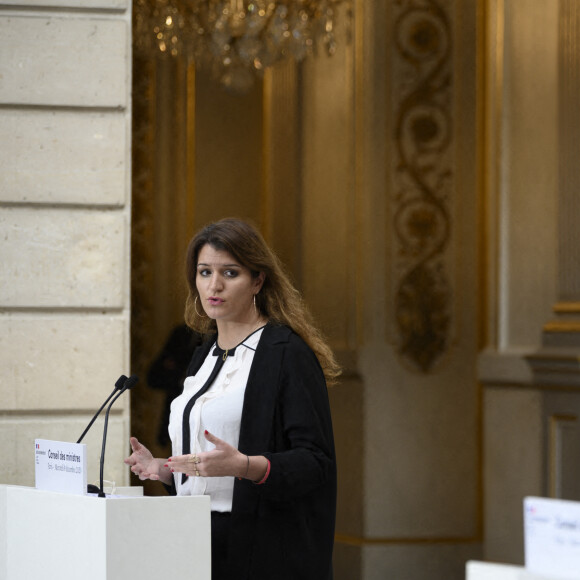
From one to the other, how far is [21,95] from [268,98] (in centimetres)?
320

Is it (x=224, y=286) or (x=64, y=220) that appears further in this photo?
(x=64, y=220)

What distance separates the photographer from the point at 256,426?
6.64 feet

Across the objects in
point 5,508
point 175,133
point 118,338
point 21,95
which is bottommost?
point 5,508

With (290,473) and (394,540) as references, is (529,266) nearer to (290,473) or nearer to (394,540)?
(394,540)

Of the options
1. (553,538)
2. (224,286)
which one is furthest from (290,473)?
(553,538)

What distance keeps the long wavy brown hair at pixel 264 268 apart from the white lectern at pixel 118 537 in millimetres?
561

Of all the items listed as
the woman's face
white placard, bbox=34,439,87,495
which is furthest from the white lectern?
the woman's face

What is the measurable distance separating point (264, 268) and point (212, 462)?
528 millimetres

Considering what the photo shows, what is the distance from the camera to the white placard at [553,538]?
119 centimetres

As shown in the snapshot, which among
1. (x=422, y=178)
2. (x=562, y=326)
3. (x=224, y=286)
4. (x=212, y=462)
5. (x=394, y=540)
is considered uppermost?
(x=422, y=178)

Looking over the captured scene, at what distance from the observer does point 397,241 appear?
5141mm

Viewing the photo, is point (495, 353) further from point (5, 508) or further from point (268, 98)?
point (5, 508)

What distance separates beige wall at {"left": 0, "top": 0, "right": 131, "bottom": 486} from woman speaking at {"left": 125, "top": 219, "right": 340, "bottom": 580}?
612 millimetres

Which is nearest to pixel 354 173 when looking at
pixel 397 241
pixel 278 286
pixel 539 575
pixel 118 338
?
pixel 397 241
